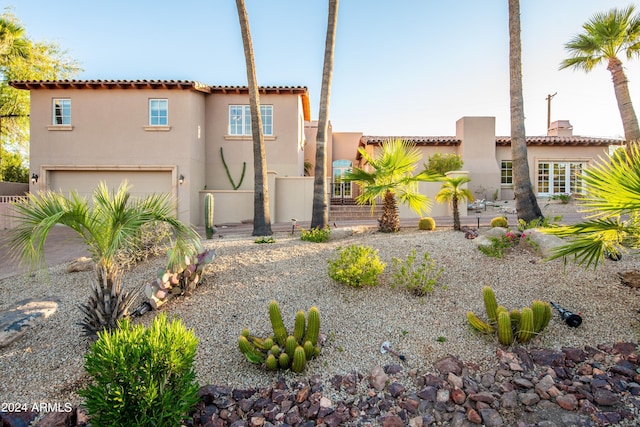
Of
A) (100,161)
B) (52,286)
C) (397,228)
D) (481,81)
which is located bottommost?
(52,286)

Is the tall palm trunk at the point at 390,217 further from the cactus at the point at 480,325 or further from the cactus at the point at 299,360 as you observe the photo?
the cactus at the point at 299,360

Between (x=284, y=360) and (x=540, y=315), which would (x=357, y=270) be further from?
(x=540, y=315)

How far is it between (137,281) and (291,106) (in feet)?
38.1

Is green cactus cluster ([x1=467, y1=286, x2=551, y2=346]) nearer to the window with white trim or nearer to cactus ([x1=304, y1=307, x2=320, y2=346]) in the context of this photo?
cactus ([x1=304, y1=307, x2=320, y2=346])

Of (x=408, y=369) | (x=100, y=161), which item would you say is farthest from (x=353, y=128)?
(x=408, y=369)

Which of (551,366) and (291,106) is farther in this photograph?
(291,106)

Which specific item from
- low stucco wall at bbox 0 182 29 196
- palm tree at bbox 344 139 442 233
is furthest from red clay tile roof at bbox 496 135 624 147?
low stucco wall at bbox 0 182 29 196

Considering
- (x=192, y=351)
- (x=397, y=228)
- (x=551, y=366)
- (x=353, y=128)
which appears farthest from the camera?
(x=353, y=128)

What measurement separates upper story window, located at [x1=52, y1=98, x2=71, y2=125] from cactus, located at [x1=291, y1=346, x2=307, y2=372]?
16.1 m

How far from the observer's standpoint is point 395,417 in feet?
9.83

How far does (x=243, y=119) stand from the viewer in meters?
15.9

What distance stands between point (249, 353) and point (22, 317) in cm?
320

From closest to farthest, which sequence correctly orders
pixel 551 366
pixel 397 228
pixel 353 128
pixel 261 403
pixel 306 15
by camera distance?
1. pixel 261 403
2. pixel 551 366
3. pixel 397 228
4. pixel 306 15
5. pixel 353 128

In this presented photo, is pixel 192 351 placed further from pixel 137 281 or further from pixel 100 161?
pixel 100 161
